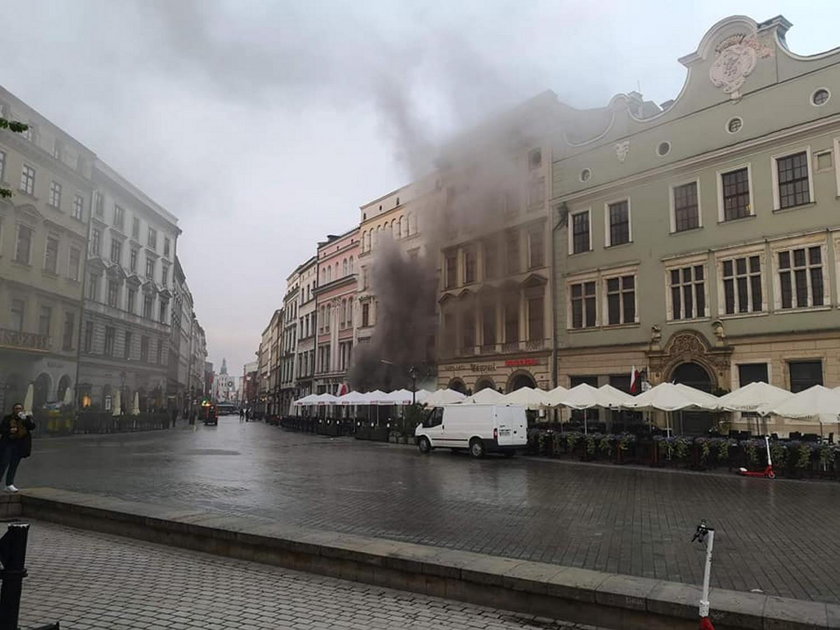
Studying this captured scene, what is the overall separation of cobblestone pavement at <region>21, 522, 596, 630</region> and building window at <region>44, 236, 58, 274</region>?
35.9 meters

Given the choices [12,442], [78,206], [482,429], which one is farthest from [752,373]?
[78,206]

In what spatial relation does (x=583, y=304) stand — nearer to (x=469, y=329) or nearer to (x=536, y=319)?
(x=536, y=319)

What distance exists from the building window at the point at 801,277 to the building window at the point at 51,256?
127ft

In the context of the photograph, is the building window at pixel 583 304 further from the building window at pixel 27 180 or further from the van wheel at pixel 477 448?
the building window at pixel 27 180

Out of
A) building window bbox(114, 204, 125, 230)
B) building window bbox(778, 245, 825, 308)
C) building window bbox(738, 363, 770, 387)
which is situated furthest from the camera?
building window bbox(114, 204, 125, 230)

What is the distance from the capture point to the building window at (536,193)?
32750mm

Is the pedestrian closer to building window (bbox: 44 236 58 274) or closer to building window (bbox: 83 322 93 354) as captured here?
building window (bbox: 44 236 58 274)

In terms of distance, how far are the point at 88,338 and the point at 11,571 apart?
43.2 metres

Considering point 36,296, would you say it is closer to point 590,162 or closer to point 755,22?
point 590,162

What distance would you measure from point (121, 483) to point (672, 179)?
24128 mm

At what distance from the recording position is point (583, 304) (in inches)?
1182

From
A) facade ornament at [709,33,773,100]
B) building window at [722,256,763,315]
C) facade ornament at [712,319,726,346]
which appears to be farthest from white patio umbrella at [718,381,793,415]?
facade ornament at [709,33,773,100]

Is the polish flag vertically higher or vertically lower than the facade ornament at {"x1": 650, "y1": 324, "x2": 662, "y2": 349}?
lower

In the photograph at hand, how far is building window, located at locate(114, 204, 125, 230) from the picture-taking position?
152 feet
